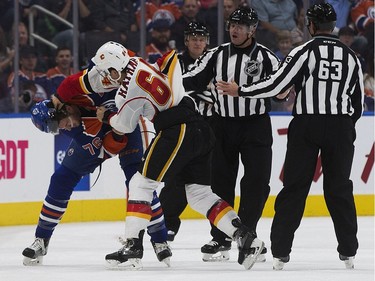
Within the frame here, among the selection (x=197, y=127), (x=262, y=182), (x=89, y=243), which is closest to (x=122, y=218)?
(x=89, y=243)

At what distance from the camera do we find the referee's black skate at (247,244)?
549cm

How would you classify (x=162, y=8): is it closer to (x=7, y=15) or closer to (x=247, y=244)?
(x=7, y=15)

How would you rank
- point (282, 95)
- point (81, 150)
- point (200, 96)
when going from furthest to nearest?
point (200, 96)
point (282, 95)
point (81, 150)

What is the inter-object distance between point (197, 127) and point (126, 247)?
683 mm

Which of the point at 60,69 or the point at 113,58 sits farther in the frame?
the point at 60,69

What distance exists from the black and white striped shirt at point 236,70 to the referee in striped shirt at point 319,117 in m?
0.50

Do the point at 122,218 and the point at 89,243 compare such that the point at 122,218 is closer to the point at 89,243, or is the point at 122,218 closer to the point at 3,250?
the point at 89,243

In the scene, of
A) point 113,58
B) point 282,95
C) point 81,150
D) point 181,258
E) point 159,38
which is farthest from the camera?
point 159,38

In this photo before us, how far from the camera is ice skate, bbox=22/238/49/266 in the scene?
5.85 m

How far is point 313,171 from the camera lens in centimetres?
555

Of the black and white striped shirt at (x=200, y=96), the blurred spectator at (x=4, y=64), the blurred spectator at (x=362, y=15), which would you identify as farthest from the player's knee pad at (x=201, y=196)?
the blurred spectator at (x=362, y=15)

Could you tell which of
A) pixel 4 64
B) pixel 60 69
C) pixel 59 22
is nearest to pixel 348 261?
pixel 60 69

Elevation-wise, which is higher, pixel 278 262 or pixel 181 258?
pixel 278 262

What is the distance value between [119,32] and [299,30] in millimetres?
1508
